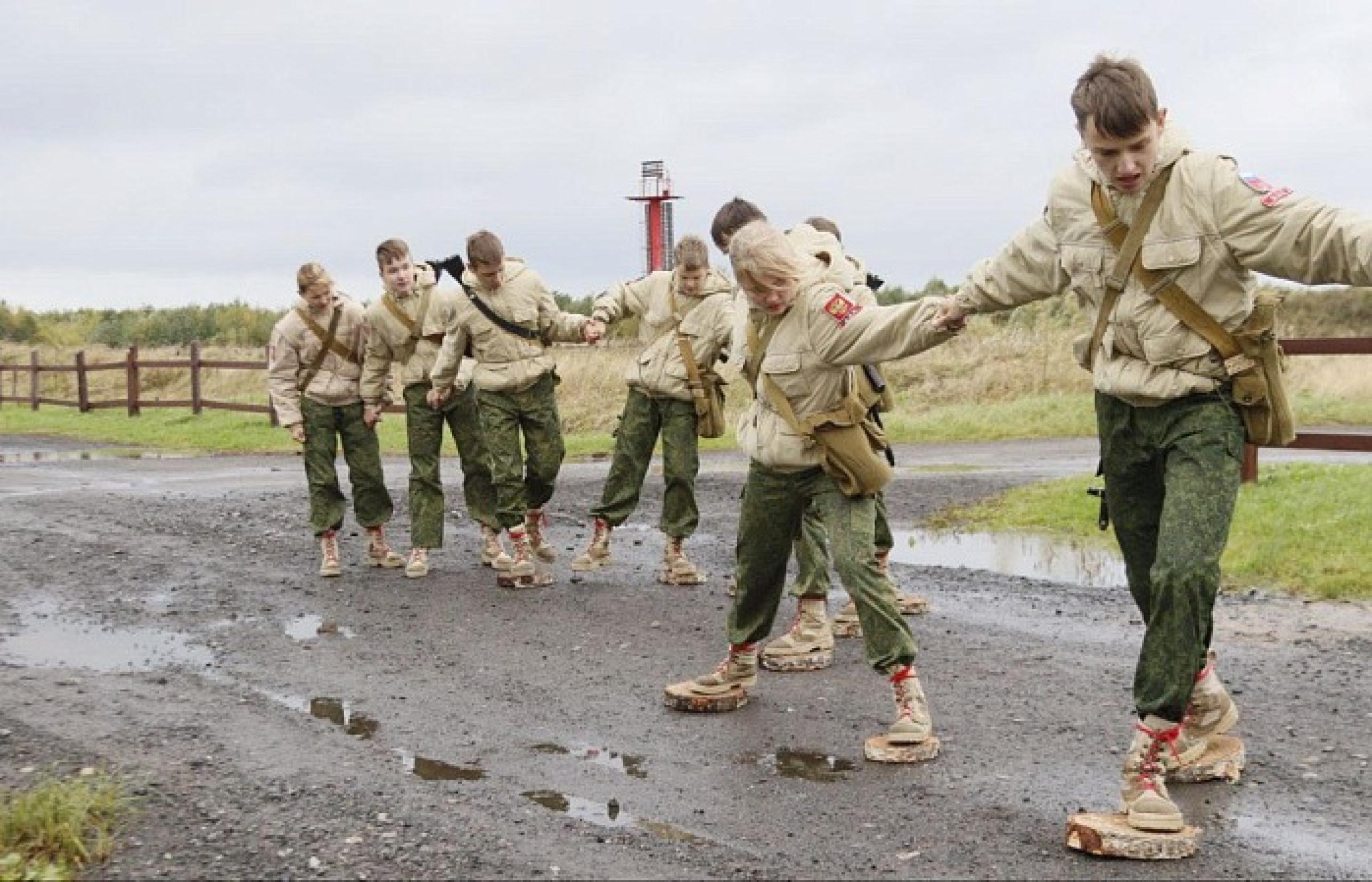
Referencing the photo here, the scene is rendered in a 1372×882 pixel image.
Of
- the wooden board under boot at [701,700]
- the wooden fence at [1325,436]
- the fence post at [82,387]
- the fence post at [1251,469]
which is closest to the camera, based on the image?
the wooden board under boot at [701,700]

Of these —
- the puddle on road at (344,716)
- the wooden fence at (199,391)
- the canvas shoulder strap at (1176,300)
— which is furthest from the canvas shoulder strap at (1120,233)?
the wooden fence at (199,391)

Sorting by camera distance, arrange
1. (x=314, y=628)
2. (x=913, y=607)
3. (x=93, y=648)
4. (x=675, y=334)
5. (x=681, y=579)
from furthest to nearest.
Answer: (x=681, y=579), (x=675, y=334), (x=913, y=607), (x=314, y=628), (x=93, y=648)

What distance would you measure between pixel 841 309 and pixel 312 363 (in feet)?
18.7

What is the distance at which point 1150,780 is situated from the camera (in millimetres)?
4734

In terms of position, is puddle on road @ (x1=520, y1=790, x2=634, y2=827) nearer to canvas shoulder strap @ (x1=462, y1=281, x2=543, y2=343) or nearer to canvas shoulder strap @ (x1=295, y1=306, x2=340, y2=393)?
canvas shoulder strap @ (x1=462, y1=281, x2=543, y2=343)

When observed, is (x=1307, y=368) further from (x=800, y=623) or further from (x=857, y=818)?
(x=857, y=818)

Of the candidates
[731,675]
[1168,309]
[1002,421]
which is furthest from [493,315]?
[1002,421]

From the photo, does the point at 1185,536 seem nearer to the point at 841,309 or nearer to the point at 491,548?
the point at 841,309

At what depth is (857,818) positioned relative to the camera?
199 inches

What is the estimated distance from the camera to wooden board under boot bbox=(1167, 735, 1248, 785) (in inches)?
211

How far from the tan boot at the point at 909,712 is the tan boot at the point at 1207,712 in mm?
943

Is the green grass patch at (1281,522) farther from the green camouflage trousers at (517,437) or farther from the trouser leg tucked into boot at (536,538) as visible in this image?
the green camouflage trousers at (517,437)

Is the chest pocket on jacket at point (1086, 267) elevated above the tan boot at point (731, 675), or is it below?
above

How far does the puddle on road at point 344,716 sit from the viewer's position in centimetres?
636
